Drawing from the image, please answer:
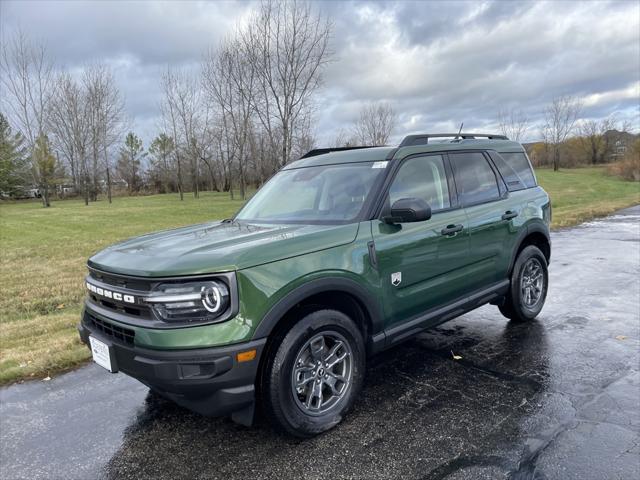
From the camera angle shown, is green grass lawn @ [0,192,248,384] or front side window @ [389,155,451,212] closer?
front side window @ [389,155,451,212]

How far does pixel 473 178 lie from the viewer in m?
4.33

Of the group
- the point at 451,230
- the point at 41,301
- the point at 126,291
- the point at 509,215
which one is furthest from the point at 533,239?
the point at 41,301

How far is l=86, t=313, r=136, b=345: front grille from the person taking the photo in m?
2.69

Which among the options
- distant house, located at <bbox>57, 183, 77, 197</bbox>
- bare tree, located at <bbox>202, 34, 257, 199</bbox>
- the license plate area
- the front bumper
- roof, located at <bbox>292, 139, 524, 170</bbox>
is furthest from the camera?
distant house, located at <bbox>57, 183, 77, 197</bbox>

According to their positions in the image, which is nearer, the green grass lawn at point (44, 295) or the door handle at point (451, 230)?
the door handle at point (451, 230)

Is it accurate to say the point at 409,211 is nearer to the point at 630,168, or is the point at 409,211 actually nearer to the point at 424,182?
the point at 424,182

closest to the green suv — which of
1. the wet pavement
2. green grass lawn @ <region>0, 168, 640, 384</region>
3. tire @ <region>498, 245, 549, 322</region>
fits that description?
tire @ <region>498, 245, 549, 322</region>

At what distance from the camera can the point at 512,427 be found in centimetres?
295

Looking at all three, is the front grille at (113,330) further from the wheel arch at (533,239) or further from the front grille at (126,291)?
the wheel arch at (533,239)

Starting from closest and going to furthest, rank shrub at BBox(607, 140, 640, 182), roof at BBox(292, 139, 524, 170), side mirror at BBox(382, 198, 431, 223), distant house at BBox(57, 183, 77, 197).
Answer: side mirror at BBox(382, 198, 431, 223), roof at BBox(292, 139, 524, 170), shrub at BBox(607, 140, 640, 182), distant house at BBox(57, 183, 77, 197)

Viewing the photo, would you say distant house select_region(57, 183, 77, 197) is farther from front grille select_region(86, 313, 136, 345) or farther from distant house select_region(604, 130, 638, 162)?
distant house select_region(604, 130, 638, 162)

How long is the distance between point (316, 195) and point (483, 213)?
1626 mm

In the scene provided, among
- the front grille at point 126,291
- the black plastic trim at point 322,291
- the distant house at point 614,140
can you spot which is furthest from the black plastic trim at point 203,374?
the distant house at point 614,140

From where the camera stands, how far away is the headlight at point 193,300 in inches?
99.4
